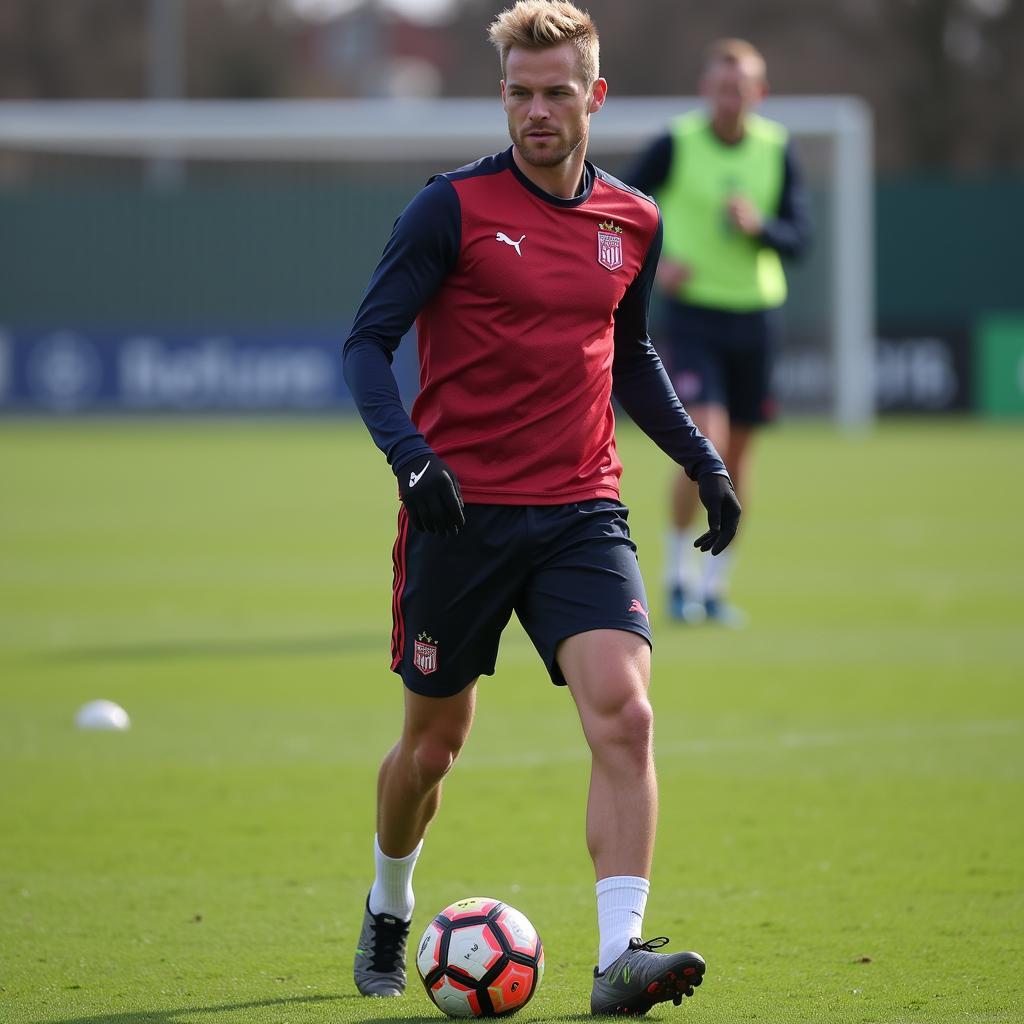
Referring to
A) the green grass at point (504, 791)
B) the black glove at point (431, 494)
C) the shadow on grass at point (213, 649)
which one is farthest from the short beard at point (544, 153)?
the shadow on grass at point (213, 649)

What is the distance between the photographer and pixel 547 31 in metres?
4.42

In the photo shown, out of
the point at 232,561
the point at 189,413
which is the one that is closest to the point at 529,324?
the point at 232,561

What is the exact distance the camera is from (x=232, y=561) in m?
13.7

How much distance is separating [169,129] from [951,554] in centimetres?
1595

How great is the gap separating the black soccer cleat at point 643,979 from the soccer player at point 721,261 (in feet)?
20.8

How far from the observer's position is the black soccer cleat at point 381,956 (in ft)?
15.2

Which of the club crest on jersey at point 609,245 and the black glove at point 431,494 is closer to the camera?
the black glove at point 431,494

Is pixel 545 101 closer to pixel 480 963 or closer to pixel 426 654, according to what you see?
pixel 426 654

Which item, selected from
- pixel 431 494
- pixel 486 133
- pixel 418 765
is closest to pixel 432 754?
pixel 418 765

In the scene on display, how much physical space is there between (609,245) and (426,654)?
108 cm

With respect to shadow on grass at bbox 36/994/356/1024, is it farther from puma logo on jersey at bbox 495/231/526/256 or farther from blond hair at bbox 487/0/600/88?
blond hair at bbox 487/0/600/88

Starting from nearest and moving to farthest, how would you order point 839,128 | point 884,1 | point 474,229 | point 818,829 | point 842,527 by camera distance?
point 474,229
point 818,829
point 842,527
point 839,128
point 884,1

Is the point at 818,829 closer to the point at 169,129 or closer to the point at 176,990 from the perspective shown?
the point at 176,990

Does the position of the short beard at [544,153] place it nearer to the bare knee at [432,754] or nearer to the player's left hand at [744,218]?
the bare knee at [432,754]
